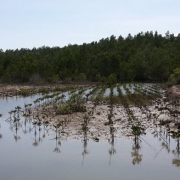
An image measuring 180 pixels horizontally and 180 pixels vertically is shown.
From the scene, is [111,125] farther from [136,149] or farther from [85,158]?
[85,158]

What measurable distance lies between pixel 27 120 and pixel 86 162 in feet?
23.3

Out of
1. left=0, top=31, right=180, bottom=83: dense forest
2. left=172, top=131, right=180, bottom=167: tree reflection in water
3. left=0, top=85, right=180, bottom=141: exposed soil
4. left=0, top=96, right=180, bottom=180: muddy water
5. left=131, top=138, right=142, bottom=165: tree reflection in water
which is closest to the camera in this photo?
left=0, top=96, right=180, bottom=180: muddy water

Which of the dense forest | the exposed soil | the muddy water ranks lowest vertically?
the muddy water

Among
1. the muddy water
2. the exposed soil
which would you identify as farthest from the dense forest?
the muddy water

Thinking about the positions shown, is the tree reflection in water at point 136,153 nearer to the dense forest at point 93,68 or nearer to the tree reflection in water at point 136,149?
the tree reflection in water at point 136,149

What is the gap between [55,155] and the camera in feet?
31.6

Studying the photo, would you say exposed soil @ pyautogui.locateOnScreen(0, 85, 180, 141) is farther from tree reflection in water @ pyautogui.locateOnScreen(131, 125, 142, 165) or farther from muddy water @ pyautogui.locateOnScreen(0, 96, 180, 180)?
tree reflection in water @ pyautogui.locateOnScreen(131, 125, 142, 165)

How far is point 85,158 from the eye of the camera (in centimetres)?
932

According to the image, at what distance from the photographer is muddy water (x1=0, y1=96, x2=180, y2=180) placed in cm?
798

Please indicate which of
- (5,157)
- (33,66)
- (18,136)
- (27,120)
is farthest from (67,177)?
(33,66)

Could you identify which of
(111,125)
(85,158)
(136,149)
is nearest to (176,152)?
(136,149)

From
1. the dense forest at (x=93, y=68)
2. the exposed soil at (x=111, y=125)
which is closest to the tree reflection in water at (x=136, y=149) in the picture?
the exposed soil at (x=111, y=125)

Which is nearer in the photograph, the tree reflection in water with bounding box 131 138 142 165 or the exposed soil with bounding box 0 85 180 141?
the tree reflection in water with bounding box 131 138 142 165

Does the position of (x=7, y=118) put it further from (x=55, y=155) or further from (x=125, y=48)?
(x=125, y=48)
